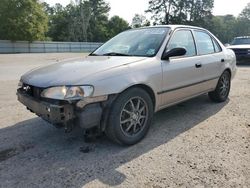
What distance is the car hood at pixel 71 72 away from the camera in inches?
130

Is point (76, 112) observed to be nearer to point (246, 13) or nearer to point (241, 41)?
point (241, 41)

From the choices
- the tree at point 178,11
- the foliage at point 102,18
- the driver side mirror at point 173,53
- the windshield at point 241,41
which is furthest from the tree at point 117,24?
the driver side mirror at point 173,53

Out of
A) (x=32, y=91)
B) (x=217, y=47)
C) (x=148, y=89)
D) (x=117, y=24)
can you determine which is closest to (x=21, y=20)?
(x=117, y=24)

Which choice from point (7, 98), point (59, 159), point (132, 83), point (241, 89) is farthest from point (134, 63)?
point (241, 89)

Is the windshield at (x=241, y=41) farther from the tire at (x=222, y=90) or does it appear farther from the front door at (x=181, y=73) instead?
the front door at (x=181, y=73)

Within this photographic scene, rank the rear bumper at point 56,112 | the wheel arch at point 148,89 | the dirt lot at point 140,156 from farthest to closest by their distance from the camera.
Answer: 1. the wheel arch at point 148,89
2. the rear bumper at point 56,112
3. the dirt lot at point 140,156

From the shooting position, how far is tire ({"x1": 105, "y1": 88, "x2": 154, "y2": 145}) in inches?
136

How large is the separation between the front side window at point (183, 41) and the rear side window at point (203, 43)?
18 cm

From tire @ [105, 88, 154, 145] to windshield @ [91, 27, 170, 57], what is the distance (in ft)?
2.44

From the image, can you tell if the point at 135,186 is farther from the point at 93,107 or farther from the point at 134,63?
the point at 134,63

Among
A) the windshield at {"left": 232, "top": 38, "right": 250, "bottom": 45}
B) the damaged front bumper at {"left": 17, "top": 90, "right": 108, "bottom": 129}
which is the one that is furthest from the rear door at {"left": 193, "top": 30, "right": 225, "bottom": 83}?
the windshield at {"left": 232, "top": 38, "right": 250, "bottom": 45}

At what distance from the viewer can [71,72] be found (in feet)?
11.5

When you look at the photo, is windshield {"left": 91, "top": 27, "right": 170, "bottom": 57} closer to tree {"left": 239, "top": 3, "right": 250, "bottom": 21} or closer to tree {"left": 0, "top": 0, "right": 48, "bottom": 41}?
tree {"left": 0, "top": 0, "right": 48, "bottom": 41}

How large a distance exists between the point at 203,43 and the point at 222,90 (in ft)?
4.09
